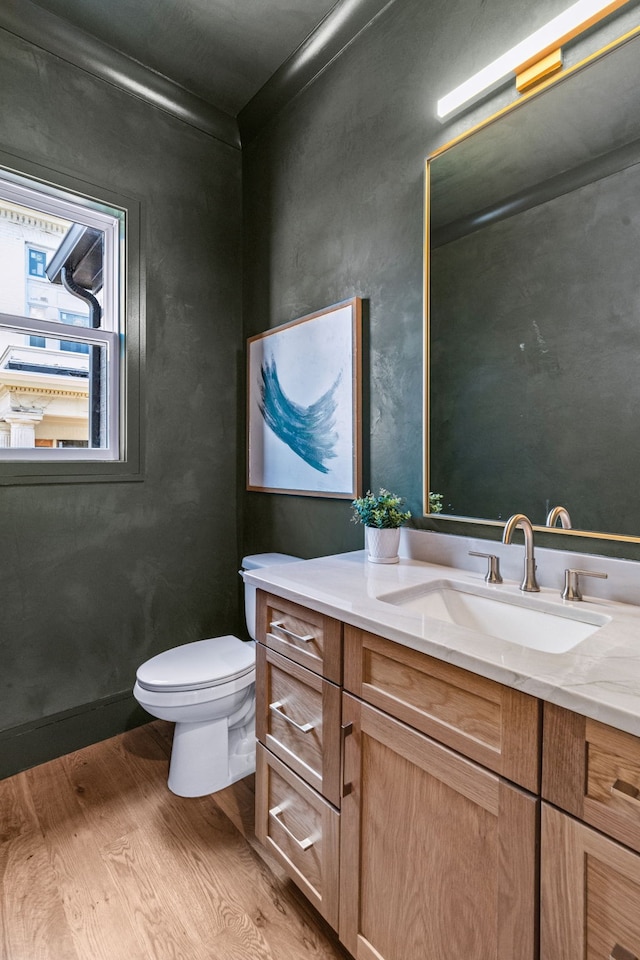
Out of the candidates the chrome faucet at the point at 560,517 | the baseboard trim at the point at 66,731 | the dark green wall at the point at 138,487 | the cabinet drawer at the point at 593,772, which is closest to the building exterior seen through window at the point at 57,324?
the dark green wall at the point at 138,487

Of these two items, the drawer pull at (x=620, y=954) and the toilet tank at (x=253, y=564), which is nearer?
the drawer pull at (x=620, y=954)

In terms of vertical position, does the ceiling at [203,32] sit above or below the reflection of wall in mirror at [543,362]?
above

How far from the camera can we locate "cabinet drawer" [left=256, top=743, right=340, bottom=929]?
113 centimetres

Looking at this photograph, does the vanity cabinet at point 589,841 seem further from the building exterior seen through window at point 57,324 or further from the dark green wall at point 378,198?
the building exterior seen through window at point 57,324

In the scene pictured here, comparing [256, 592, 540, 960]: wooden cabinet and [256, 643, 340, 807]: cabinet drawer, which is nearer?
[256, 592, 540, 960]: wooden cabinet

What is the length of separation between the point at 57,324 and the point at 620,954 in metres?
2.43

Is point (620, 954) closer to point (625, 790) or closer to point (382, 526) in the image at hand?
point (625, 790)

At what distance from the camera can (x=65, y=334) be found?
80.7 inches

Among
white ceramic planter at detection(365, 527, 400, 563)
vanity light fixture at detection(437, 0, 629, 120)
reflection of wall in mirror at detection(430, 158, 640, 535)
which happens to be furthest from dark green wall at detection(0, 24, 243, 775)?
vanity light fixture at detection(437, 0, 629, 120)

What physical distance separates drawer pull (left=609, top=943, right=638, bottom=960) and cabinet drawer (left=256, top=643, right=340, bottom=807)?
1.87 ft

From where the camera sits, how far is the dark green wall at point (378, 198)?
1.52 m

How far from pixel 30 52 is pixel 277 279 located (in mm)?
1229

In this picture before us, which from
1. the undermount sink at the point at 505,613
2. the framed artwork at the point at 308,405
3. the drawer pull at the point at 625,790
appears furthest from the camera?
the framed artwork at the point at 308,405

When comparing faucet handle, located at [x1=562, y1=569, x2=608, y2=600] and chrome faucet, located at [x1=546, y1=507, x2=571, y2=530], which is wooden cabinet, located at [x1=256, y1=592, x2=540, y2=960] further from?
chrome faucet, located at [x1=546, y1=507, x2=571, y2=530]
